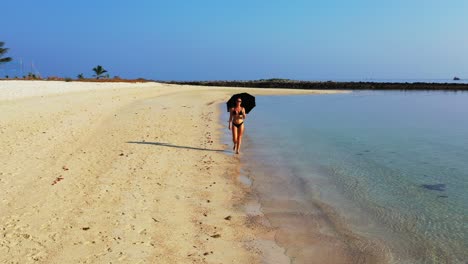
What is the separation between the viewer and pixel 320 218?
7.83 metres

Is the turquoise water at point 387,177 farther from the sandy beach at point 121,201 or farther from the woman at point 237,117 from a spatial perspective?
the sandy beach at point 121,201

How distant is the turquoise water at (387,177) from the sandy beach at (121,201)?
187 centimetres

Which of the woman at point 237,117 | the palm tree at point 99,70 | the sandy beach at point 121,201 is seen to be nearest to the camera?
the sandy beach at point 121,201

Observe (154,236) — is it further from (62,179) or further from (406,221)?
(406,221)

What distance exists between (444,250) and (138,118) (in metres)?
17.0

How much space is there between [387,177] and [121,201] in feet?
24.2

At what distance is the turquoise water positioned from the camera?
280 inches

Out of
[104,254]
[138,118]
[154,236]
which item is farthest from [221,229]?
[138,118]

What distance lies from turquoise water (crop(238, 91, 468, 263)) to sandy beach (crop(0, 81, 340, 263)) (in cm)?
187

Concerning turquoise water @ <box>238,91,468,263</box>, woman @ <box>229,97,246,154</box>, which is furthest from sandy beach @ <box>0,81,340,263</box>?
turquoise water @ <box>238,91,468,263</box>

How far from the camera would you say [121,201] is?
7711 mm

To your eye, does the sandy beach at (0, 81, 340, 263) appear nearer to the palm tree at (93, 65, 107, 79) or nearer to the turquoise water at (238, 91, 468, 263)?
the turquoise water at (238, 91, 468, 263)

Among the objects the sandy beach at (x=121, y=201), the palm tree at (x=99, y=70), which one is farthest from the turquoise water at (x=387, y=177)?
the palm tree at (x=99, y=70)

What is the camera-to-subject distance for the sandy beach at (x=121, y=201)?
5770 mm
